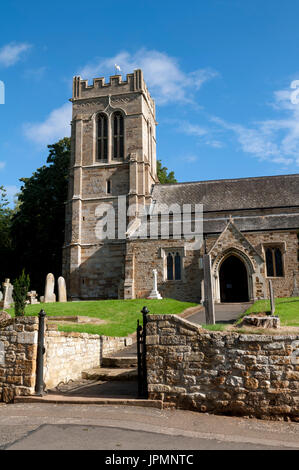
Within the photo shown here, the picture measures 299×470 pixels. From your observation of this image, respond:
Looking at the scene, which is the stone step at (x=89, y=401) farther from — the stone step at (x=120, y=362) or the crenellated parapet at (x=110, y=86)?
the crenellated parapet at (x=110, y=86)

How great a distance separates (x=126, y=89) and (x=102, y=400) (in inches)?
1325

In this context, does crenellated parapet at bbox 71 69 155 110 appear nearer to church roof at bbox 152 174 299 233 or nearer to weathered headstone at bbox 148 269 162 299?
church roof at bbox 152 174 299 233

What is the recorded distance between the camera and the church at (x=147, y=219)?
26.8 metres

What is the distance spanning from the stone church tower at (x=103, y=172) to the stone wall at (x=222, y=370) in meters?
24.7

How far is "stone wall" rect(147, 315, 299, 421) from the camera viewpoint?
6.44 meters

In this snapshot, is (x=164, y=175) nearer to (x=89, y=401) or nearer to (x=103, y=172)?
(x=103, y=172)

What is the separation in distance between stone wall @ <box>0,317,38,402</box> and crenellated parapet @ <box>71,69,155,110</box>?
31630 millimetres

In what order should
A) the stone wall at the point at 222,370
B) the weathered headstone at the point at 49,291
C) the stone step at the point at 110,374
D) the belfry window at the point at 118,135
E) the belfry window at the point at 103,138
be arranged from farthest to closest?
the belfry window at the point at 103,138
the belfry window at the point at 118,135
the weathered headstone at the point at 49,291
the stone step at the point at 110,374
the stone wall at the point at 222,370

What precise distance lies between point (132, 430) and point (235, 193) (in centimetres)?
2970

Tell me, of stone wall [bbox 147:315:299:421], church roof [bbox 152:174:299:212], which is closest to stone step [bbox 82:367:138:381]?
stone wall [bbox 147:315:299:421]

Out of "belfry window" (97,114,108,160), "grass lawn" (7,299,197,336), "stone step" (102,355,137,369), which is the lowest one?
"stone step" (102,355,137,369)

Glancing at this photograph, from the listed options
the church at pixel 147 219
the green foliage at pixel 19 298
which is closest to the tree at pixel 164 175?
the church at pixel 147 219
